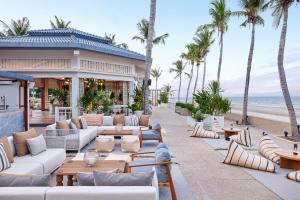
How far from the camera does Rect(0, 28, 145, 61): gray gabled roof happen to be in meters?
13.0

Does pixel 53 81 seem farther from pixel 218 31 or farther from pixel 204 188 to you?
pixel 204 188

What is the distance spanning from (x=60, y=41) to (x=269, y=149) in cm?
1084

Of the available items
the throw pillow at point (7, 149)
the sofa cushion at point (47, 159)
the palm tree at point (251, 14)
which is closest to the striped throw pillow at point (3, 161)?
the throw pillow at point (7, 149)

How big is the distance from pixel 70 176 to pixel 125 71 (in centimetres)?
1268

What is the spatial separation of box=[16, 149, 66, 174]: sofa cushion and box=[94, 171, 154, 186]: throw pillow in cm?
257

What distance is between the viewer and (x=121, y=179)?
9.37 ft

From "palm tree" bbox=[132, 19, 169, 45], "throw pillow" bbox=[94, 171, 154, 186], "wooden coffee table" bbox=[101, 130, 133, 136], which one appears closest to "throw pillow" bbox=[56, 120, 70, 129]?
"wooden coffee table" bbox=[101, 130, 133, 136]

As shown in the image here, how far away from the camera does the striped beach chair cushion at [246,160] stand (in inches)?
235

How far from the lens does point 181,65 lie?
45.2m

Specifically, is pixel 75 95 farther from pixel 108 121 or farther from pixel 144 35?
pixel 144 35

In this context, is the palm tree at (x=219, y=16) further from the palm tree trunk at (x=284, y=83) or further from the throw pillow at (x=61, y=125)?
the throw pillow at (x=61, y=125)

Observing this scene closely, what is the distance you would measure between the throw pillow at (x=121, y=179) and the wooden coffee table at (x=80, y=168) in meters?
1.59

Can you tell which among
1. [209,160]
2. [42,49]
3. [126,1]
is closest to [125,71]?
[42,49]

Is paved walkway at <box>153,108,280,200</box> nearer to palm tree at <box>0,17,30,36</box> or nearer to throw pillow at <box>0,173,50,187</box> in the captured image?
throw pillow at <box>0,173,50,187</box>
